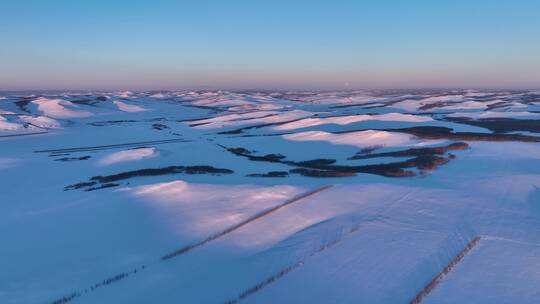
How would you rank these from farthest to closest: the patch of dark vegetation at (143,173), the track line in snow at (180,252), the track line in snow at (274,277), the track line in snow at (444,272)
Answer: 1. the patch of dark vegetation at (143,173)
2. the track line in snow at (180,252)
3. the track line in snow at (274,277)
4. the track line in snow at (444,272)

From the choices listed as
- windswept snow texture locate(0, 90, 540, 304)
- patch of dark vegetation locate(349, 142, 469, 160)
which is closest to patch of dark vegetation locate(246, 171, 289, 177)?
windswept snow texture locate(0, 90, 540, 304)

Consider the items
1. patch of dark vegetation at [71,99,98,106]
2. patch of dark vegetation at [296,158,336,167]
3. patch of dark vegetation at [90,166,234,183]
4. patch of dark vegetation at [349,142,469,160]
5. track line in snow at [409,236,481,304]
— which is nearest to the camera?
track line in snow at [409,236,481,304]

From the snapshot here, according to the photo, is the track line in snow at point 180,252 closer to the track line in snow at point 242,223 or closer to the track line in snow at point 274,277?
the track line in snow at point 242,223

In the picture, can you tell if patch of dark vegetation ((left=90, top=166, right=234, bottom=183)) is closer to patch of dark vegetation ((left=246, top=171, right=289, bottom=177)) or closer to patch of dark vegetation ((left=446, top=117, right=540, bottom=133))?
patch of dark vegetation ((left=246, top=171, right=289, bottom=177))

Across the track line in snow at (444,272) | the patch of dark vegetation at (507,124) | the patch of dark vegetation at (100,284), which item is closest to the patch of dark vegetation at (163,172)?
the patch of dark vegetation at (100,284)

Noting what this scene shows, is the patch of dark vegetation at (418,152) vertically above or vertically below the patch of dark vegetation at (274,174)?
above

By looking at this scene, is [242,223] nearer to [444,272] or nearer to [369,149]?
[444,272]

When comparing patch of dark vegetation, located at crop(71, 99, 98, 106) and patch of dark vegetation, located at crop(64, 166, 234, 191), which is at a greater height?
patch of dark vegetation, located at crop(71, 99, 98, 106)
